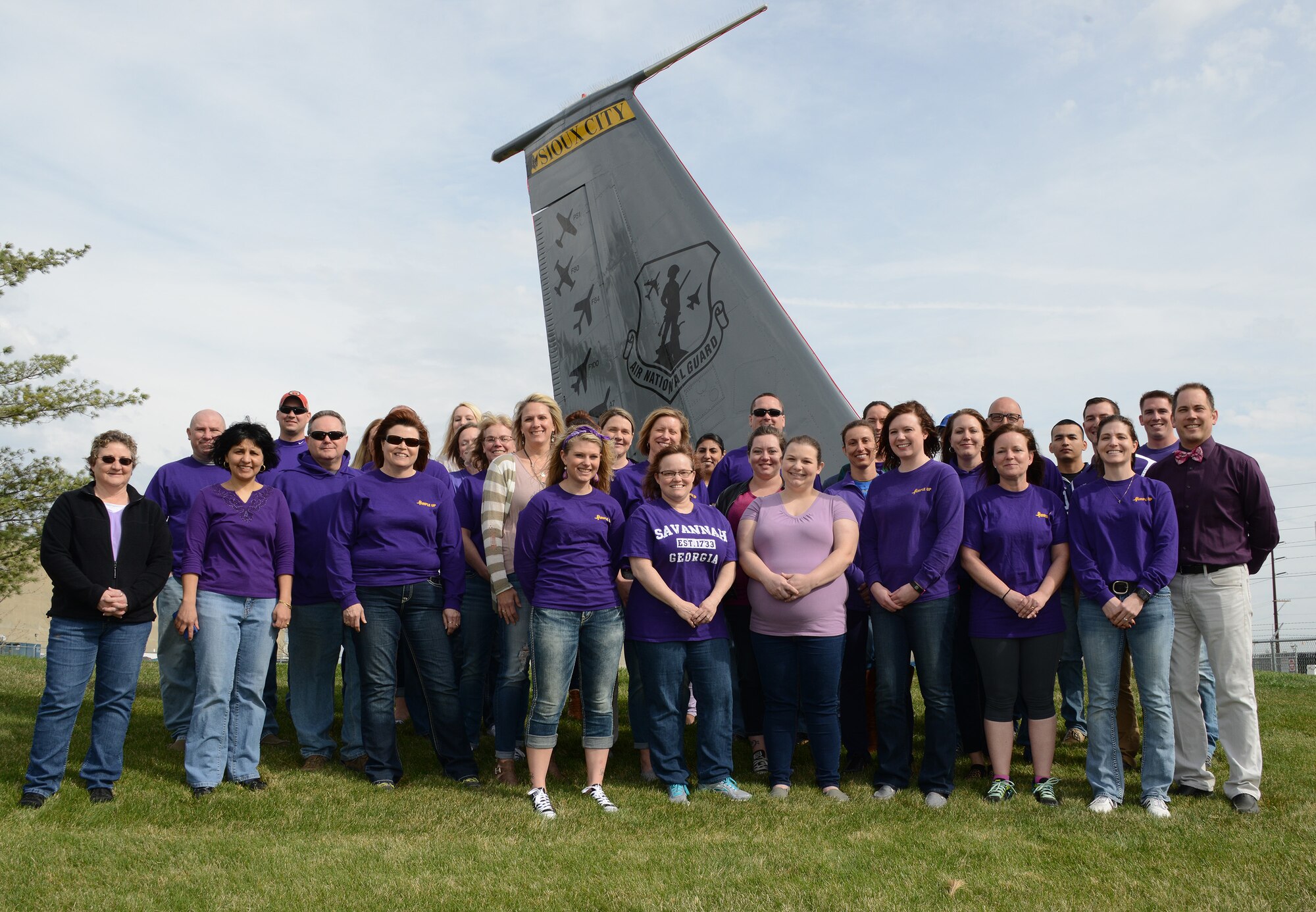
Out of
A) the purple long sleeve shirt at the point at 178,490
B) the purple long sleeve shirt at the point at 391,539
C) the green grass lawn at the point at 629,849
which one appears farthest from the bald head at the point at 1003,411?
the purple long sleeve shirt at the point at 178,490

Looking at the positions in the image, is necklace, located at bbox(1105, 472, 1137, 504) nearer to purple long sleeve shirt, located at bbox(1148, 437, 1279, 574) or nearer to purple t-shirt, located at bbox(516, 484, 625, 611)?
purple long sleeve shirt, located at bbox(1148, 437, 1279, 574)

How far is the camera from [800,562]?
4.68 m

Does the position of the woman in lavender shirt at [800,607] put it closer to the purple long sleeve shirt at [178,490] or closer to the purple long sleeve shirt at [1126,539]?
the purple long sleeve shirt at [1126,539]

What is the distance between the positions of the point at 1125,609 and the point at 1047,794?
942 mm

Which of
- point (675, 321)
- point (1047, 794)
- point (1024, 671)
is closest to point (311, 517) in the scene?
point (675, 321)

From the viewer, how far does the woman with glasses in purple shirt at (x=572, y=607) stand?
4.57 meters

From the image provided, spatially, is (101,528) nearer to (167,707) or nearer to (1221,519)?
(167,707)

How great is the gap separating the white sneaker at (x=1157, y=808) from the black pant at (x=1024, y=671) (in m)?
0.53

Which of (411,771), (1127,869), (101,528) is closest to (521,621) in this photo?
(411,771)

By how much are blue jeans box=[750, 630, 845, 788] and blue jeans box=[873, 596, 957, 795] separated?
227 mm

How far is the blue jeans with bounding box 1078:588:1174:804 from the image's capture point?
14.4 feet

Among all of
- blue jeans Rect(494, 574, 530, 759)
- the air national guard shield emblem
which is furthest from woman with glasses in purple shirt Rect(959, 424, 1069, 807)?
the air national guard shield emblem

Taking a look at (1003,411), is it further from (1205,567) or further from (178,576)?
(178,576)

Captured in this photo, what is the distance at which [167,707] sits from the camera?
224 inches
